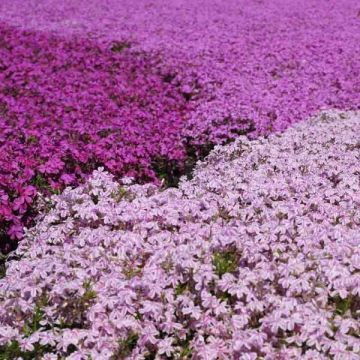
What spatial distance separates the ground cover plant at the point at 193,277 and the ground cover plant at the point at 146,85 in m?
1.15

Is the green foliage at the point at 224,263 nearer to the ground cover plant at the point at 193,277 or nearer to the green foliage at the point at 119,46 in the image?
the ground cover plant at the point at 193,277

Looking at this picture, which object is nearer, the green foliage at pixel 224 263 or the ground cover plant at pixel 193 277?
the ground cover plant at pixel 193 277

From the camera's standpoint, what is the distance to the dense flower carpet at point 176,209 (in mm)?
3475

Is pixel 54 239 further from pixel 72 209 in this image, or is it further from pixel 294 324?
pixel 294 324

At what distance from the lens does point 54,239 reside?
4.45 metres

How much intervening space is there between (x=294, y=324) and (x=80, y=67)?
779 centimetres

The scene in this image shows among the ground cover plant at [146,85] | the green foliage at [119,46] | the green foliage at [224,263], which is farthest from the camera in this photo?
the green foliage at [119,46]

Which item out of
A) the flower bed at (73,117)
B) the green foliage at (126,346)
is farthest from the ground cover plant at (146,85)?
the green foliage at (126,346)

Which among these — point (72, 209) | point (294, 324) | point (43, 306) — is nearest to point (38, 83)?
point (72, 209)

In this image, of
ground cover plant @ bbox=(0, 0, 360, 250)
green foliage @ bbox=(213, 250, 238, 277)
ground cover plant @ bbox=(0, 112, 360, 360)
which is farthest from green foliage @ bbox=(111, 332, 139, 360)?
ground cover plant @ bbox=(0, 0, 360, 250)

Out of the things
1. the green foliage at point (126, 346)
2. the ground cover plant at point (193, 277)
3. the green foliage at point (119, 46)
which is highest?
the green foliage at point (119, 46)

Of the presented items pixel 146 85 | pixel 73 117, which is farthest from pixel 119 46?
pixel 73 117

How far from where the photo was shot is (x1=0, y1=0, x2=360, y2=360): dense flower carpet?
3475 millimetres

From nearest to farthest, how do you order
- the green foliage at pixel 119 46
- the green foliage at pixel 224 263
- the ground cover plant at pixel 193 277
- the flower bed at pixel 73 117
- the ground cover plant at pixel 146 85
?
the ground cover plant at pixel 193 277, the green foliage at pixel 224 263, the flower bed at pixel 73 117, the ground cover plant at pixel 146 85, the green foliage at pixel 119 46
